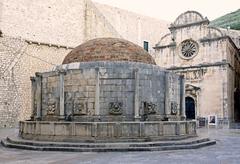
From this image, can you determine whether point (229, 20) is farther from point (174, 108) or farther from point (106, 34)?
point (174, 108)

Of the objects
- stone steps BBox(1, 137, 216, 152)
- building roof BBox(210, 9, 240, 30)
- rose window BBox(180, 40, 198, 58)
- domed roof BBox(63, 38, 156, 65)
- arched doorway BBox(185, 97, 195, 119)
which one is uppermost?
building roof BBox(210, 9, 240, 30)

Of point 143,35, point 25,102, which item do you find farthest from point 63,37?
point 143,35

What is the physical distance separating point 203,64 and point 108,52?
16817mm

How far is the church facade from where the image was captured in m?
26.9

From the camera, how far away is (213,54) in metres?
27.6

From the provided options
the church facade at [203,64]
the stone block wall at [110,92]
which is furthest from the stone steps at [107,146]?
the church facade at [203,64]

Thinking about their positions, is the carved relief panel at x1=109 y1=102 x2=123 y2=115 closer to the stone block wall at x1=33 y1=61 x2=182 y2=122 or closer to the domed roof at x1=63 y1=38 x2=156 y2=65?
the stone block wall at x1=33 y1=61 x2=182 y2=122

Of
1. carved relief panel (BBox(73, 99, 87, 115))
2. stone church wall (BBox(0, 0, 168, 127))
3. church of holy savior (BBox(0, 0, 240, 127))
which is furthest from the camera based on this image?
church of holy savior (BBox(0, 0, 240, 127))

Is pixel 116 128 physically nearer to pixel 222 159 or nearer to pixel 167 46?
pixel 222 159

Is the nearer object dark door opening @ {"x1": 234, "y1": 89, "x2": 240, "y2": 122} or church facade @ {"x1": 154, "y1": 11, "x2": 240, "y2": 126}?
church facade @ {"x1": 154, "y1": 11, "x2": 240, "y2": 126}

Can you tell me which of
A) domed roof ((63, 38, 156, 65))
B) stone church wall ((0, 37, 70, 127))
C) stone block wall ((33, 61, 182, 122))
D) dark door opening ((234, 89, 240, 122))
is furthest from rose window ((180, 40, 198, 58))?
stone block wall ((33, 61, 182, 122))

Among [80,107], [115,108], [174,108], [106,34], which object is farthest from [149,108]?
[106,34]

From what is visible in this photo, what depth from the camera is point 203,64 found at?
28031 mm

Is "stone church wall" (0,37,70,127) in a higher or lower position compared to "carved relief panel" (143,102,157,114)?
higher
